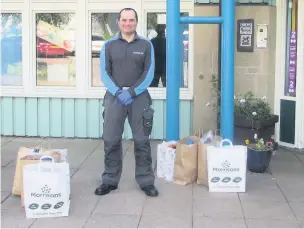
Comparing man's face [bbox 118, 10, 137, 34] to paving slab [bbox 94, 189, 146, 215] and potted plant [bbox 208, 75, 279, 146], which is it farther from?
potted plant [bbox 208, 75, 279, 146]

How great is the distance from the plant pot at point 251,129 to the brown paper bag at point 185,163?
1634 mm

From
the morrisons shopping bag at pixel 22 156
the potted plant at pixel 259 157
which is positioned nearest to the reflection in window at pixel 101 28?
the potted plant at pixel 259 157

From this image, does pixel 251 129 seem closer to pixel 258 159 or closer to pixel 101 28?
pixel 258 159

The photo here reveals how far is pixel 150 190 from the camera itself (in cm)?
561

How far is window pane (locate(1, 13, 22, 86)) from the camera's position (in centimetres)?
856

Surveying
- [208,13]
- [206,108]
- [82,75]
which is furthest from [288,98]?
[82,75]

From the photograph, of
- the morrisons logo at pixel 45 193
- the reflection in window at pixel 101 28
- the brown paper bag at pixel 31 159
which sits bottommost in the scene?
the morrisons logo at pixel 45 193

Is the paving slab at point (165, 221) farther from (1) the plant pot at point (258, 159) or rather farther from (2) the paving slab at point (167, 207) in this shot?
(1) the plant pot at point (258, 159)

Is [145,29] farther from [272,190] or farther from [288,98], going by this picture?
[272,190]

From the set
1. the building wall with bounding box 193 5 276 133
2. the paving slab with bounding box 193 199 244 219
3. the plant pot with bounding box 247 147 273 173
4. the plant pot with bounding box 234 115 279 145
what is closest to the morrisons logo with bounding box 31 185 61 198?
the paving slab with bounding box 193 199 244 219

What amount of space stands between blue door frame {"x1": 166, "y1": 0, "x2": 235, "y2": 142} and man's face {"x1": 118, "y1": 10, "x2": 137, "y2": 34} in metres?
0.82

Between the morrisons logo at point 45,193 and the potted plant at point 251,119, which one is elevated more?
the potted plant at point 251,119

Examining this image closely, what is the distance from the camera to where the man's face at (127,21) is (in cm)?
545

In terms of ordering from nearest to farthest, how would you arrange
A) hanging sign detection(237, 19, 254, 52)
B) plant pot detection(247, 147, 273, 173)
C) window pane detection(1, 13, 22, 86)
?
plant pot detection(247, 147, 273, 173) < hanging sign detection(237, 19, 254, 52) < window pane detection(1, 13, 22, 86)
